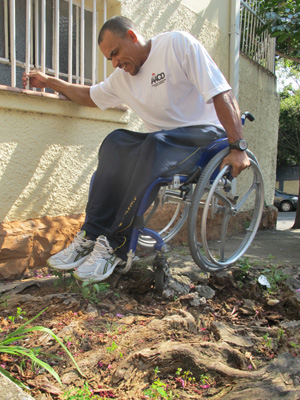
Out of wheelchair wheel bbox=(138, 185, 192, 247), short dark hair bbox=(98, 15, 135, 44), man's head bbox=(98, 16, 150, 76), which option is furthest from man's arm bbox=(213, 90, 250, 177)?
short dark hair bbox=(98, 15, 135, 44)

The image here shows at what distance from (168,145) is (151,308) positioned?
0.92 metres

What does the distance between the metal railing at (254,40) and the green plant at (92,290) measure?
13.8ft

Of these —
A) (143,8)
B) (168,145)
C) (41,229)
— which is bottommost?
(41,229)

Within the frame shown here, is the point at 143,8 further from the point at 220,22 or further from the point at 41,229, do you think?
the point at 41,229

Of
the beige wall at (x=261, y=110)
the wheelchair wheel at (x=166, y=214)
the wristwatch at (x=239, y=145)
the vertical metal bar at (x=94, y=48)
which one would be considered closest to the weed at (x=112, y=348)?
the wheelchair wheel at (x=166, y=214)

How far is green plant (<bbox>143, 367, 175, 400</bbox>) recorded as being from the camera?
1.33 meters

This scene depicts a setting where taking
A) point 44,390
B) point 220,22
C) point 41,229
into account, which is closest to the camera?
point 44,390

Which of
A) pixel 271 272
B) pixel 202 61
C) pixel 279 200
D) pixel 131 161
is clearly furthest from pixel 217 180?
pixel 279 200

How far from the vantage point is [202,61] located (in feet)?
7.13

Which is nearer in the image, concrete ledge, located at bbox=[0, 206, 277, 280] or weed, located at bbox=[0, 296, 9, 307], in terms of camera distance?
weed, located at bbox=[0, 296, 9, 307]

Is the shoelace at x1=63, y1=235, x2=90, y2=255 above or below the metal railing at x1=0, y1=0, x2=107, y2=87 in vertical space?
below

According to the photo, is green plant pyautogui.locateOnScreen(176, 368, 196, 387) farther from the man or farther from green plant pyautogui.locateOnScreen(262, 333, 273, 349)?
the man

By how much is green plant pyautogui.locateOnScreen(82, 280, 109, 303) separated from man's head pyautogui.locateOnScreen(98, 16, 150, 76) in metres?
1.37

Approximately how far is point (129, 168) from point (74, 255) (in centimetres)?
62
